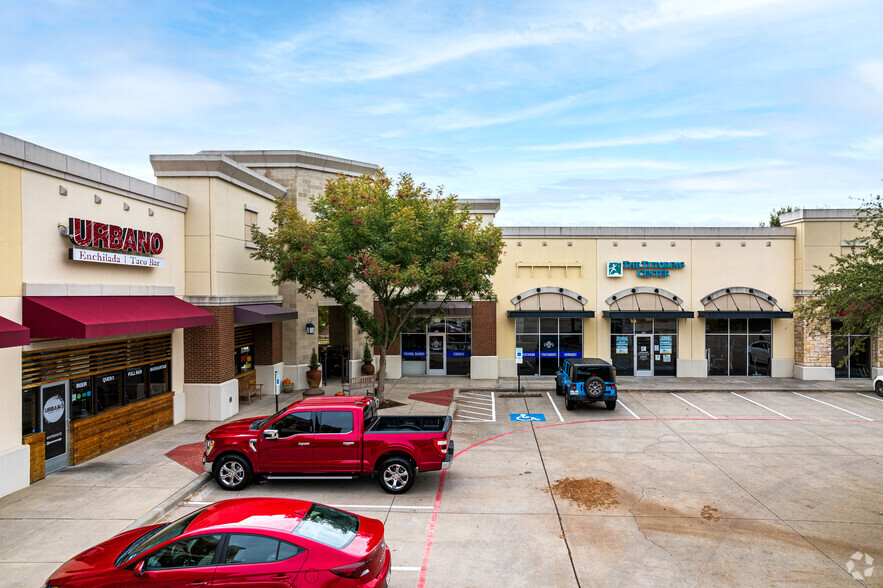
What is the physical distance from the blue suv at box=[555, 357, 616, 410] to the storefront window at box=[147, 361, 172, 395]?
44.9 feet

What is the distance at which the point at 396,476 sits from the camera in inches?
477

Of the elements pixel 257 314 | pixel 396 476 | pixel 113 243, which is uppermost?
pixel 113 243

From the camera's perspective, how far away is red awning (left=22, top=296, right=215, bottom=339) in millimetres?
12531

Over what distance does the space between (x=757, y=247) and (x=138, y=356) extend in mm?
28212

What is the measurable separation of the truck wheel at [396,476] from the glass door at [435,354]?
1748 cm

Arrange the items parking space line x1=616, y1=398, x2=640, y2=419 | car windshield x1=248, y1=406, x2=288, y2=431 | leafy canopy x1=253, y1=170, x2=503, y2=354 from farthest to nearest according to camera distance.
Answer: parking space line x1=616, y1=398, x2=640, y2=419 → leafy canopy x1=253, y1=170, x2=503, y2=354 → car windshield x1=248, y1=406, x2=288, y2=431

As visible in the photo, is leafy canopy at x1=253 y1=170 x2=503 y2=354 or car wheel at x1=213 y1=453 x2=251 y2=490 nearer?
car wheel at x1=213 y1=453 x2=251 y2=490

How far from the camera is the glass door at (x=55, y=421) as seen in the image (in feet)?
43.1

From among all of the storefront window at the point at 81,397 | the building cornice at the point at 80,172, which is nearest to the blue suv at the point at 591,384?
the building cornice at the point at 80,172

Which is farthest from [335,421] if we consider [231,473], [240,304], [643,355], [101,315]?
[643,355]

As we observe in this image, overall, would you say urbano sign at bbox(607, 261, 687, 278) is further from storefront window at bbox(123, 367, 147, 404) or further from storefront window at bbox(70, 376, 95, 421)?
storefront window at bbox(70, 376, 95, 421)

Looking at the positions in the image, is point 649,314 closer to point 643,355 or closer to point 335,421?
point 643,355

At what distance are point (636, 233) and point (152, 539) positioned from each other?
2662 cm

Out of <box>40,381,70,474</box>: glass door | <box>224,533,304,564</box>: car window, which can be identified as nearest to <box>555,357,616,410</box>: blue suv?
<box>224,533,304,564</box>: car window
